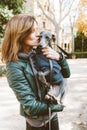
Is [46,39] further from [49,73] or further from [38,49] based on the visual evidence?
[49,73]

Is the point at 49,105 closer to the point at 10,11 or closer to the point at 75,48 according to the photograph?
the point at 10,11

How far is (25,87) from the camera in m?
2.73

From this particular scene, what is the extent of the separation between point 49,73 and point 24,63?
20cm

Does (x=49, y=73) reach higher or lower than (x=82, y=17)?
higher

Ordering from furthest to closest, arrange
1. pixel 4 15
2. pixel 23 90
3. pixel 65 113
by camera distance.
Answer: pixel 4 15 → pixel 65 113 → pixel 23 90

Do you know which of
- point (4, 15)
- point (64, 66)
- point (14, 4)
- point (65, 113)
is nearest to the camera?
point (64, 66)

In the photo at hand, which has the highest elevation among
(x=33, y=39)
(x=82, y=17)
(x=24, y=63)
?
(x=33, y=39)

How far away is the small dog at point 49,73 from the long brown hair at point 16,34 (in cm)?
13

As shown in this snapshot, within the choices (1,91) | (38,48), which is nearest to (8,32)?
(38,48)

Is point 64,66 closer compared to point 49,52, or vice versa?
point 49,52

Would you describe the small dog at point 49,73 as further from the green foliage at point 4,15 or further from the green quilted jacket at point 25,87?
the green foliage at point 4,15

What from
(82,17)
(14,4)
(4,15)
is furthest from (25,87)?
(82,17)

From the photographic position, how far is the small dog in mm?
2768

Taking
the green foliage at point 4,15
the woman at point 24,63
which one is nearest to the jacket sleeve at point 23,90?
the woman at point 24,63
